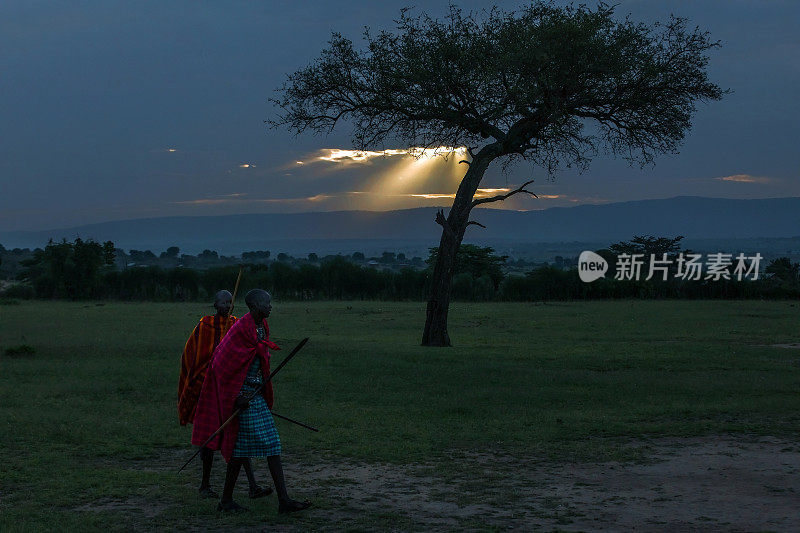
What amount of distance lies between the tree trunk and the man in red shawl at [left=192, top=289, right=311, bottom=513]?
55.1ft

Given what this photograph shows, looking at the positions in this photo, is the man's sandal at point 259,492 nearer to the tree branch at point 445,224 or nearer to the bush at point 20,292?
the tree branch at point 445,224

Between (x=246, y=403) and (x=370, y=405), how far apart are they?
7243 millimetres

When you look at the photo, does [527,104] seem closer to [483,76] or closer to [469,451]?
[483,76]

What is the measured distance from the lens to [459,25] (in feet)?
82.6

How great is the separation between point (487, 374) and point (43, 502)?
11539 mm

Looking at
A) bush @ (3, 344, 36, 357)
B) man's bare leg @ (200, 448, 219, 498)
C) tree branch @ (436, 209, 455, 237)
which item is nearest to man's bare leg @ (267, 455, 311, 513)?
man's bare leg @ (200, 448, 219, 498)

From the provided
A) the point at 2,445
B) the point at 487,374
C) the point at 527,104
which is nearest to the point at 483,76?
the point at 527,104

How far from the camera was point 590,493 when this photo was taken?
905 cm

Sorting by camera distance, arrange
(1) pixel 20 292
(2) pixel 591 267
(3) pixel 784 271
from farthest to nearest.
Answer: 1. (3) pixel 784 271
2. (2) pixel 591 267
3. (1) pixel 20 292

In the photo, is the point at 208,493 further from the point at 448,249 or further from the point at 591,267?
the point at 591,267

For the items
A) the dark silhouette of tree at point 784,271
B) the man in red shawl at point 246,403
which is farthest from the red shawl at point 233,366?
the dark silhouette of tree at point 784,271

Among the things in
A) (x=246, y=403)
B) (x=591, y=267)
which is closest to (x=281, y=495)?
(x=246, y=403)

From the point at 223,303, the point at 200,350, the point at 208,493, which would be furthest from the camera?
the point at 200,350

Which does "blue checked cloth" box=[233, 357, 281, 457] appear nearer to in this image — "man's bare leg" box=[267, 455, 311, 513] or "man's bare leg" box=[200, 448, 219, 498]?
"man's bare leg" box=[267, 455, 311, 513]
